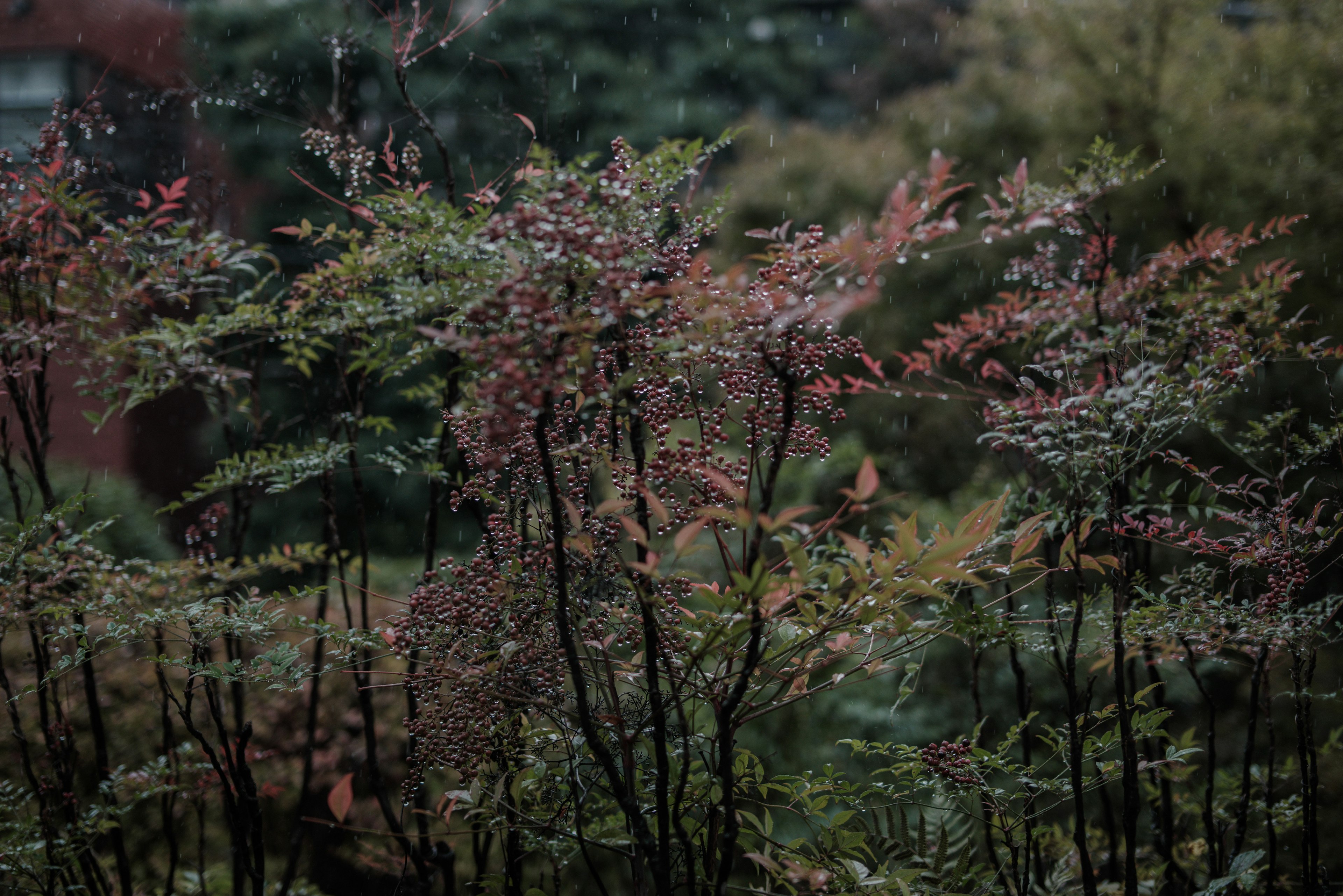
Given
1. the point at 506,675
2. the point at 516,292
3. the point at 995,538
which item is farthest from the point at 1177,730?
the point at 516,292

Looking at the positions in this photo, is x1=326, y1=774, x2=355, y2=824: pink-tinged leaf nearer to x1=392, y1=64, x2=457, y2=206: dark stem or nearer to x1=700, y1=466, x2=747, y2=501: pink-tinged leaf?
x1=700, y1=466, x2=747, y2=501: pink-tinged leaf

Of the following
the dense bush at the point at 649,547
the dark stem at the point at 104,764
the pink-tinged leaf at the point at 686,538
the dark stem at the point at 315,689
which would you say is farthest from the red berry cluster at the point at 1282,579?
the dark stem at the point at 104,764

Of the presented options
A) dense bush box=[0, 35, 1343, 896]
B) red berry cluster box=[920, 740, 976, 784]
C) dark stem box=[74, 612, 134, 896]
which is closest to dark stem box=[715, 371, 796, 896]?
dense bush box=[0, 35, 1343, 896]

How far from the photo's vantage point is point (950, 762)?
101 cm

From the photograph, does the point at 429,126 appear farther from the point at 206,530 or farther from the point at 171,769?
the point at 171,769

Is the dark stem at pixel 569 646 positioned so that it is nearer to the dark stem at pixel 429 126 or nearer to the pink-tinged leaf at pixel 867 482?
the pink-tinged leaf at pixel 867 482

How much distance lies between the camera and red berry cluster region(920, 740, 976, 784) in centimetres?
99

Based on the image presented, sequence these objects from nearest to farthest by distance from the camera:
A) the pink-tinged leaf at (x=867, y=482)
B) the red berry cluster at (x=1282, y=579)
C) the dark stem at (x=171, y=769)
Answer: the pink-tinged leaf at (x=867, y=482) → the red berry cluster at (x=1282, y=579) → the dark stem at (x=171, y=769)

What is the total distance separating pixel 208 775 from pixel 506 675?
3.97 feet

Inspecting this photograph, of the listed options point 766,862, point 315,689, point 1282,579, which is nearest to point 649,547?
point 766,862

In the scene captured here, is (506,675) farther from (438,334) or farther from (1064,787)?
(1064,787)

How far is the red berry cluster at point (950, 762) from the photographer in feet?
3.26

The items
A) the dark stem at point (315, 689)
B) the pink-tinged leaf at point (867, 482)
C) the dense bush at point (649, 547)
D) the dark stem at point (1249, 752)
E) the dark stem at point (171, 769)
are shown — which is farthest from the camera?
the dark stem at point (315, 689)

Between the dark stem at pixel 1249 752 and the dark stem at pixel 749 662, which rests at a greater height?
the dark stem at pixel 749 662
